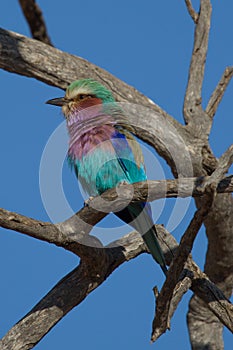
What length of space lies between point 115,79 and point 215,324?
2062 mm

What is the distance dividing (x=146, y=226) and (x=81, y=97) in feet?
3.43

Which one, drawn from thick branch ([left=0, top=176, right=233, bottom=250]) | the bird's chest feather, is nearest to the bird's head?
the bird's chest feather

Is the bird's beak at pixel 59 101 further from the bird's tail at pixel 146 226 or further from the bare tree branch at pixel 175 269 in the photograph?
the bare tree branch at pixel 175 269

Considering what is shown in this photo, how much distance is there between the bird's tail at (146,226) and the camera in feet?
16.0

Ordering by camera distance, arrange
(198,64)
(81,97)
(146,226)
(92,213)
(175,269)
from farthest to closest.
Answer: (198,64) < (81,97) < (146,226) < (92,213) < (175,269)

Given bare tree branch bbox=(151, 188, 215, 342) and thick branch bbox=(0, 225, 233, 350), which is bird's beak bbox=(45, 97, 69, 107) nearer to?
thick branch bbox=(0, 225, 233, 350)

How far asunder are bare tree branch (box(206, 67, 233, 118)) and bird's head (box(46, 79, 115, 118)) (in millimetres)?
971

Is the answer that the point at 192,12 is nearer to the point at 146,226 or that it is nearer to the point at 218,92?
the point at 218,92

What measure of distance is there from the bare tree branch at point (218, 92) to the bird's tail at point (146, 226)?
1361 millimetres

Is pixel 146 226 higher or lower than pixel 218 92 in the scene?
lower

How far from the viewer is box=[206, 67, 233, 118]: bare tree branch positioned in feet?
19.6

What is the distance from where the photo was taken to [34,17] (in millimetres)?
6723

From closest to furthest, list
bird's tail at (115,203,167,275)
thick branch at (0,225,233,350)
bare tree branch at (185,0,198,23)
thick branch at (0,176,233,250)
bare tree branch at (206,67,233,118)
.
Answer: thick branch at (0,176,233,250)
thick branch at (0,225,233,350)
bird's tail at (115,203,167,275)
bare tree branch at (206,67,233,118)
bare tree branch at (185,0,198,23)

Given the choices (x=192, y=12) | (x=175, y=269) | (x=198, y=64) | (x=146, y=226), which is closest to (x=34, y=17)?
(x=192, y=12)
